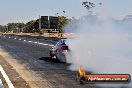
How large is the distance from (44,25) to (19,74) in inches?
5025

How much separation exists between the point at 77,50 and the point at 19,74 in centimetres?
565

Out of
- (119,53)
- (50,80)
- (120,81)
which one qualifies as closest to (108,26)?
(119,53)

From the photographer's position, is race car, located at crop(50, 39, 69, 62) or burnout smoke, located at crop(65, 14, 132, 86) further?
race car, located at crop(50, 39, 69, 62)

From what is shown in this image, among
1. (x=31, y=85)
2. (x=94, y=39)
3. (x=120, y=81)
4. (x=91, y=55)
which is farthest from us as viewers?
(x=94, y=39)

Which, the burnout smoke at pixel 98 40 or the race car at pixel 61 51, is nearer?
the burnout smoke at pixel 98 40

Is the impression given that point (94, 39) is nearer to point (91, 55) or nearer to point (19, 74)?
point (91, 55)

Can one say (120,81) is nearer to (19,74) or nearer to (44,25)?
(19,74)

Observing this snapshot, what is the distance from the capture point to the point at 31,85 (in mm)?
12383

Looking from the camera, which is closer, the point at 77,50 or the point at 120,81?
the point at 120,81

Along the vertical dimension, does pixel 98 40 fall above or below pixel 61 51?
above

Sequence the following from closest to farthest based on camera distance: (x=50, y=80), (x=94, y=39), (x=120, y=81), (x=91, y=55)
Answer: (x=120, y=81) → (x=50, y=80) → (x=91, y=55) → (x=94, y=39)

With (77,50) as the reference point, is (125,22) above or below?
above

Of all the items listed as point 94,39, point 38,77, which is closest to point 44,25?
point 94,39

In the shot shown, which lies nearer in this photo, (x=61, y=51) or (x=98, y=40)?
(x=61, y=51)
